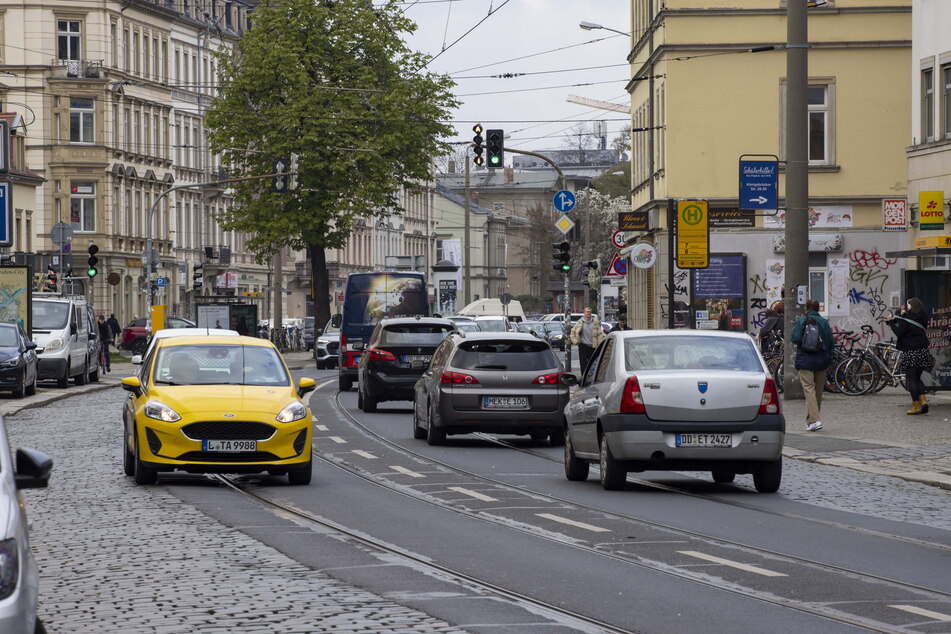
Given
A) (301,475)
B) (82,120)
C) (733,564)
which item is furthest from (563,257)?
(82,120)

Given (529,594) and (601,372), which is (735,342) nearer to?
(601,372)

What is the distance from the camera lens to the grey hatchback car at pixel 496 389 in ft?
77.5

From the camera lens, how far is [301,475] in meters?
17.8

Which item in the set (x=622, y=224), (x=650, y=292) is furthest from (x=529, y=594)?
(x=650, y=292)

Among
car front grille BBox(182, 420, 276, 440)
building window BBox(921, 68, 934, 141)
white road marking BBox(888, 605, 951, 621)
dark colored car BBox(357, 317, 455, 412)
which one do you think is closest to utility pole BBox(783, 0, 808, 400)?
dark colored car BBox(357, 317, 455, 412)

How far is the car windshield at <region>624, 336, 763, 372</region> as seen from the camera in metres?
17.1

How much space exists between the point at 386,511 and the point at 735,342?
4049mm

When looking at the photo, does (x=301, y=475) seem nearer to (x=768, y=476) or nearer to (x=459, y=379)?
(x=768, y=476)

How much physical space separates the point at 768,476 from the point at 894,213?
17471mm

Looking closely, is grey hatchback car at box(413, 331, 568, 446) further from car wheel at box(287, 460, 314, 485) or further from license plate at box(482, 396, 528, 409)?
car wheel at box(287, 460, 314, 485)

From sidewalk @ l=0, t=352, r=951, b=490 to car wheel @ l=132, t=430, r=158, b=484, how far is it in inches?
299

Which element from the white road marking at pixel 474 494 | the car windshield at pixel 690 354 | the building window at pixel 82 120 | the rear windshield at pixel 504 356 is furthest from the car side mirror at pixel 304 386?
the building window at pixel 82 120

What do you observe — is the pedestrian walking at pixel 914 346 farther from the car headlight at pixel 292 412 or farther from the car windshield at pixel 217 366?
the car headlight at pixel 292 412

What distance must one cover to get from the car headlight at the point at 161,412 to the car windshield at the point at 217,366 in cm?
83
